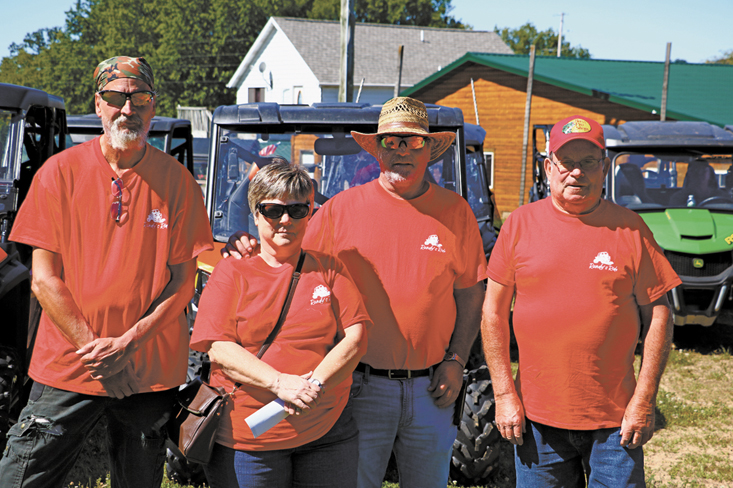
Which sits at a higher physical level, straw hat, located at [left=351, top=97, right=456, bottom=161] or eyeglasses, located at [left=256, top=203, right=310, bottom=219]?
straw hat, located at [left=351, top=97, right=456, bottom=161]

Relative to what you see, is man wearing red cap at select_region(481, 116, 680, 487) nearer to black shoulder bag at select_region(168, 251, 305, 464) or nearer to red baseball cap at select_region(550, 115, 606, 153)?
red baseball cap at select_region(550, 115, 606, 153)

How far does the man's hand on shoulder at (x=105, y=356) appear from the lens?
8.22ft

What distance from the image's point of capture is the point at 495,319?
8.87ft

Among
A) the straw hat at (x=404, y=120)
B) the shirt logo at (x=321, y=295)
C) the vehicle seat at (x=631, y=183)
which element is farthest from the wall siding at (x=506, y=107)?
the shirt logo at (x=321, y=295)

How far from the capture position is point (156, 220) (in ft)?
8.63

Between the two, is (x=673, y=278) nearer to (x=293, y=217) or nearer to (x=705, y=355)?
(x=293, y=217)

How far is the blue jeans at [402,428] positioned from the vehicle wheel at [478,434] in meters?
1.13

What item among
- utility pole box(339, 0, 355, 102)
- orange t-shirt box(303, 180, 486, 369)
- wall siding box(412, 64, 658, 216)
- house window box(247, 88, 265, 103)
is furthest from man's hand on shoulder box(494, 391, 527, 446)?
house window box(247, 88, 265, 103)

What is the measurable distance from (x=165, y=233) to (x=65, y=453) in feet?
3.09

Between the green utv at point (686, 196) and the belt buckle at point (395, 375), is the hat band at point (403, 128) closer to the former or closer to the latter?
the belt buckle at point (395, 375)

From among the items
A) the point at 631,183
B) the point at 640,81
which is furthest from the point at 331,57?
the point at 631,183

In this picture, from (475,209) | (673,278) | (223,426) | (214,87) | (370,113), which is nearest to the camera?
(223,426)

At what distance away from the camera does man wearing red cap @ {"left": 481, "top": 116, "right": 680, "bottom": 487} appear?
2539 mm

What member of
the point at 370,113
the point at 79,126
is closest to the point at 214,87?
the point at 79,126
